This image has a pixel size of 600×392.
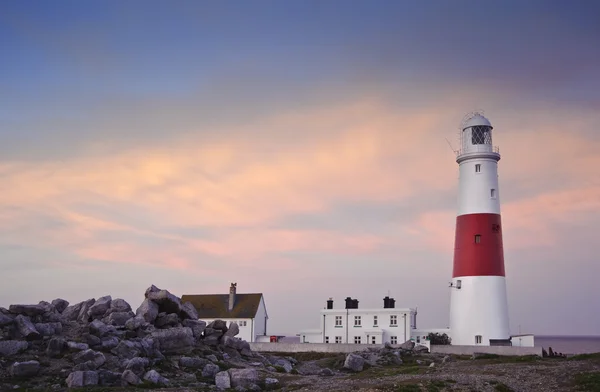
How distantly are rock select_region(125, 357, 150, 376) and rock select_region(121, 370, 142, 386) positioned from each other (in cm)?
101

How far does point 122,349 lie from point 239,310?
39.6 metres

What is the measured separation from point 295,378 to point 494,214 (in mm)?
27775

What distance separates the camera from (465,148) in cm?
5825

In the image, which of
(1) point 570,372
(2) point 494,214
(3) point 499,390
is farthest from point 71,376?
(2) point 494,214

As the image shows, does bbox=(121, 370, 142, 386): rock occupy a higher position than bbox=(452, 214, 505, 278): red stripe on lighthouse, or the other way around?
bbox=(452, 214, 505, 278): red stripe on lighthouse

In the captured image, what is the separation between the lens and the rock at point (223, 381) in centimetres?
3086

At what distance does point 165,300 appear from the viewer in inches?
1620

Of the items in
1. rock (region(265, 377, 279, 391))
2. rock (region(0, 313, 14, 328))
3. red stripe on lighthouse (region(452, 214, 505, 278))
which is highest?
red stripe on lighthouse (region(452, 214, 505, 278))

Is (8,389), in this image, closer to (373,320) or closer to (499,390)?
(499,390)

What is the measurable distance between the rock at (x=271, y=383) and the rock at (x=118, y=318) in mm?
10569

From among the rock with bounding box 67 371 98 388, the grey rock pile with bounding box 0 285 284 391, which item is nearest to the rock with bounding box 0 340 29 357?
the grey rock pile with bounding box 0 285 284 391

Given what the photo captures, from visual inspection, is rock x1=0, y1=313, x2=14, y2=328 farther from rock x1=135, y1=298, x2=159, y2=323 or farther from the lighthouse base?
the lighthouse base

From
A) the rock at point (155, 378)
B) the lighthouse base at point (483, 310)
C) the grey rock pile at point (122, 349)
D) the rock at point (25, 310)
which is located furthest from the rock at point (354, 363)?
the rock at point (25, 310)

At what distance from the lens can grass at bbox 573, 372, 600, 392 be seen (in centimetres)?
2936
